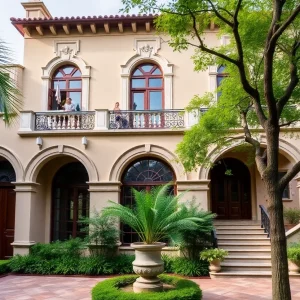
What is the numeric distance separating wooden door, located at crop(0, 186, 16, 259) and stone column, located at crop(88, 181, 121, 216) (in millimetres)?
3573

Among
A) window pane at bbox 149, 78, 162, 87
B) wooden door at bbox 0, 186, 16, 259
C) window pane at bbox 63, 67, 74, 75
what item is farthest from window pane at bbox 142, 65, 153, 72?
wooden door at bbox 0, 186, 16, 259

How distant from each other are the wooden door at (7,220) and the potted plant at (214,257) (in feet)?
24.7

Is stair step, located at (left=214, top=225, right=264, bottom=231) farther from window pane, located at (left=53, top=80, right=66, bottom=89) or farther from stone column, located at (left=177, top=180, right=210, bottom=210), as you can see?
window pane, located at (left=53, top=80, right=66, bottom=89)

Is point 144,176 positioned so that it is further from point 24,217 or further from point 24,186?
point 24,217

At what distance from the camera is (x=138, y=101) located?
14758mm

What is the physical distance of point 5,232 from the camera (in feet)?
46.1

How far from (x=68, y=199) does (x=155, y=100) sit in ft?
17.2

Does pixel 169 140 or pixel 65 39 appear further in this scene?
pixel 65 39

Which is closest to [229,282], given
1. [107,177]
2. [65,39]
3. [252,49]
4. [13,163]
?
[107,177]

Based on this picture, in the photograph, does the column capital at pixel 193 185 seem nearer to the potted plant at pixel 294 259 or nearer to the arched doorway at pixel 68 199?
the potted plant at pixel 294 259

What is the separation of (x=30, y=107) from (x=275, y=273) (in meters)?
11.5

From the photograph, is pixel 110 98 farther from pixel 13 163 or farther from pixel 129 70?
pixel 13 163

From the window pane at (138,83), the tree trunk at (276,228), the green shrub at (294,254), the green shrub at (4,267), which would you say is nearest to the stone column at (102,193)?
the green shrub at (4,267)

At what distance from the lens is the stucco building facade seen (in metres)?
13.1
